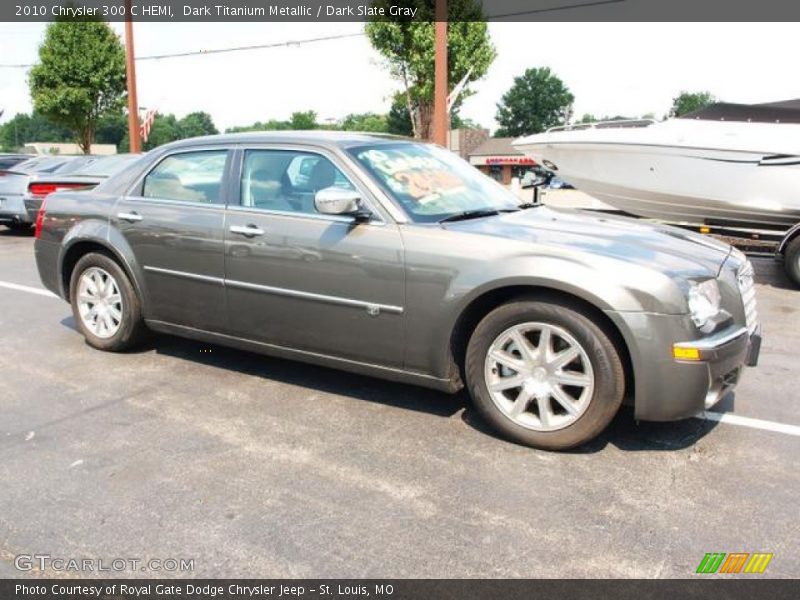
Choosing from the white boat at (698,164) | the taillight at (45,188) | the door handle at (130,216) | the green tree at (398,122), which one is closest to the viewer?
the door handle at (130,216)

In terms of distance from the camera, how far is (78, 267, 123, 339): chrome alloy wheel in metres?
5.17

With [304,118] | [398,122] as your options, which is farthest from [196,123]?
[398,122]

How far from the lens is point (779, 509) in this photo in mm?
2996

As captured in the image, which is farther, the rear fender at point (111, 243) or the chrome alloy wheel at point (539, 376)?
the rear fender at point (111, 243)

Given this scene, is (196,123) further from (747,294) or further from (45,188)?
(747,294)

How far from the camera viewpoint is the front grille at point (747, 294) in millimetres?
3680

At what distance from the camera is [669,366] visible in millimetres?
3275

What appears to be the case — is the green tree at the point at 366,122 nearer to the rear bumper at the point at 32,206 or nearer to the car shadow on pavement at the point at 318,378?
the rear bumper at the point at 32,206

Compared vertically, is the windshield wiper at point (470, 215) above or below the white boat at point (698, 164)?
below

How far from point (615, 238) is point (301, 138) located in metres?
2.01

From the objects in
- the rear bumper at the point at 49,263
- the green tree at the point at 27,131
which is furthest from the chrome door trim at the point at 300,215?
the green tree at the point at 27,131

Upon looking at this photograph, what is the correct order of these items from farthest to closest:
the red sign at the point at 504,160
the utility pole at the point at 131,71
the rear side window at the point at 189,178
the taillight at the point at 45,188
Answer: the red sign at the point at 504,160 < the utility pole at the point at 131,71 < the taillight at the point at 45,188 < the rear side window at the point at 189,178

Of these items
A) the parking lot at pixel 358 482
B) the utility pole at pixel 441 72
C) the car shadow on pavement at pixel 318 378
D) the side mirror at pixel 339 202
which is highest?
the utility pole at pixel 441 72

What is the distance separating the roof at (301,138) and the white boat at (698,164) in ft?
22.1
